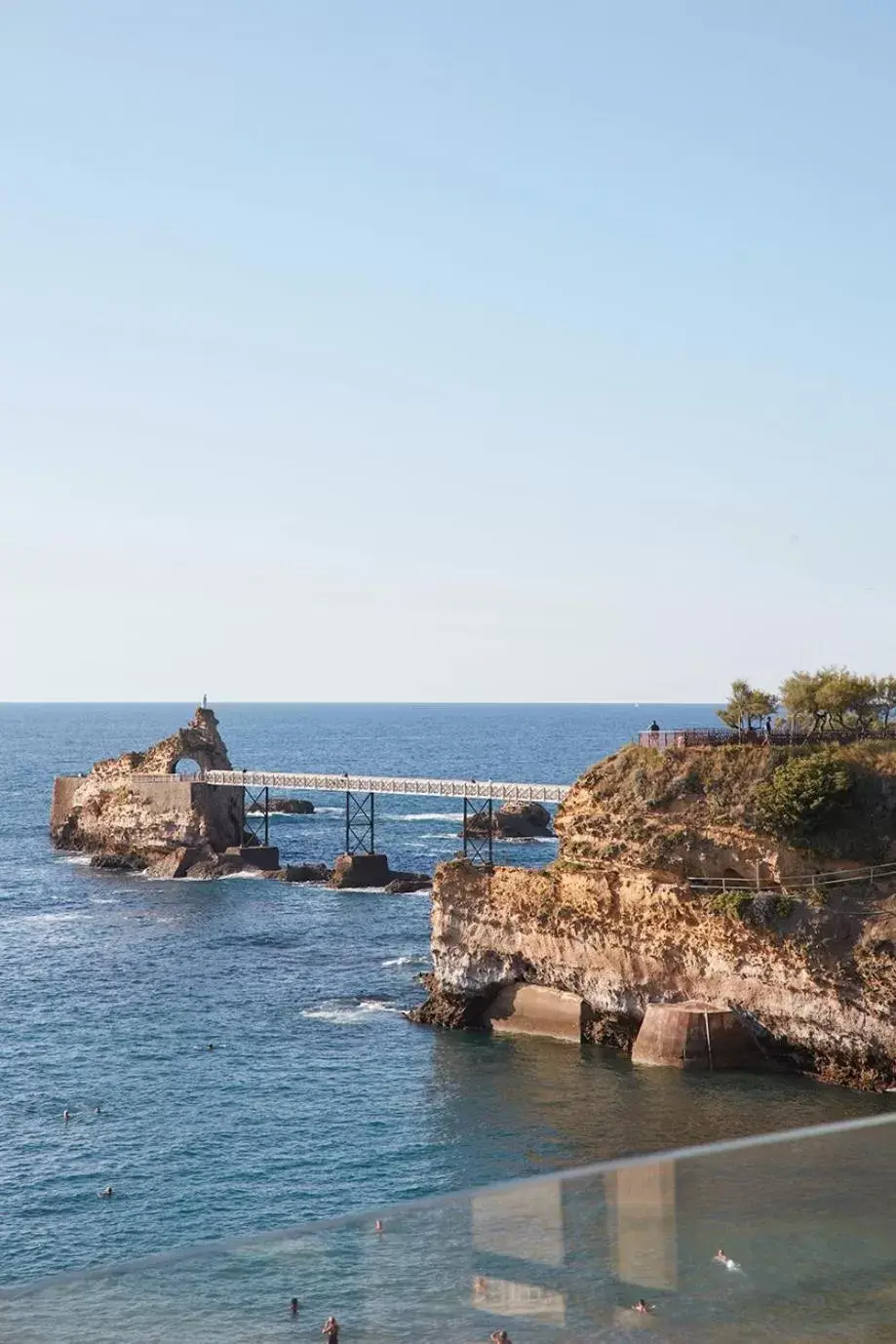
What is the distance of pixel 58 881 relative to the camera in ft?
344

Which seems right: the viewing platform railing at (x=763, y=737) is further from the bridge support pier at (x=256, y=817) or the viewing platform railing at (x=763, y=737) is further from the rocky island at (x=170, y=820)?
the bridge support pier at (x=256, y=817)

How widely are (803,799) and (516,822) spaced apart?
7514cm

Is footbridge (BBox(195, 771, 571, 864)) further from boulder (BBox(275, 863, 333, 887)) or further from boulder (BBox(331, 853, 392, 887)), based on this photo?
boulder (BBox(331, 853, 392, 887))

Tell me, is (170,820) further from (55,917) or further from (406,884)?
(406,884)

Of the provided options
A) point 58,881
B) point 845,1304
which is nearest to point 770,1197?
point 845,1304

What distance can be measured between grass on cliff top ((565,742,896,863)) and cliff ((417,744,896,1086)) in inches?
2.8

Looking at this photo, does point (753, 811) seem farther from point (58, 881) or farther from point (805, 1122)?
point (58, 881)

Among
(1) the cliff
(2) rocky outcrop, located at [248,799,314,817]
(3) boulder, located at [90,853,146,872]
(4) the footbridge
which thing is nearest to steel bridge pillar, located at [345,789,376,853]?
(4) the footbridge

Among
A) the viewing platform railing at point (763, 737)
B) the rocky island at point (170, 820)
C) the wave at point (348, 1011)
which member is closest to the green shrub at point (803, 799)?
the viewing platform railing at point (763, 737)

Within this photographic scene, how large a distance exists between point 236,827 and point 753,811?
68.4m

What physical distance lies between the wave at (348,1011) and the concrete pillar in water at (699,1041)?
14.1 m

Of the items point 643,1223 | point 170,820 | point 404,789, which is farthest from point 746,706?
point 170,820

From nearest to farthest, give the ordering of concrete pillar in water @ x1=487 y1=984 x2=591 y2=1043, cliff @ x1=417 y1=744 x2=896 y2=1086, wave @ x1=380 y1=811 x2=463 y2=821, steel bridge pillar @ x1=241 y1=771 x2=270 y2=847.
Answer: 1. cliff @ x1=417 y1=744 x2=896 y2=1086
2. concrete pillar in water @ x1=487 y1=984 x2=591 y2=1043
3. steel bridge pillar @ x1=241 y1=771 x2=270 y2=847
4. wave @ x1=380 y1=811 x2=463 y2=821

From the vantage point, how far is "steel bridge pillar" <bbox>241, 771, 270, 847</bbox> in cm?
11760
